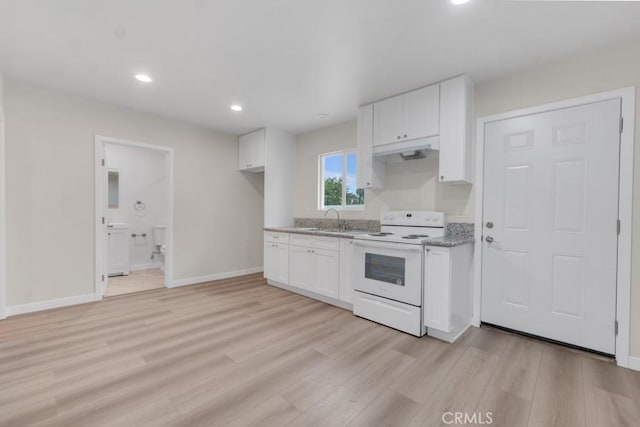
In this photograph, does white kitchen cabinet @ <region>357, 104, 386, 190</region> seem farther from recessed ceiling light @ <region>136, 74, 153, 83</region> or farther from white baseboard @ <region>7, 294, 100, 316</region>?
white baseboard @ <region>7, 294, 100, 316</region>

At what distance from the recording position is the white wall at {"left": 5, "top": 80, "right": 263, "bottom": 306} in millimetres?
3052

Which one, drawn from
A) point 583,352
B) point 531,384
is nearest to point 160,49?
point 531,384

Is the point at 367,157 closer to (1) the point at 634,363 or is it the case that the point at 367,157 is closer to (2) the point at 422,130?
(2) the point at 422,130

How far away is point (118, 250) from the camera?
4.92 meters

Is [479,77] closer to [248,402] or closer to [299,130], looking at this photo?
[299,130]

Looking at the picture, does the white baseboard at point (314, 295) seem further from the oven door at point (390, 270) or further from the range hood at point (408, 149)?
the range hood at point (408, 149)

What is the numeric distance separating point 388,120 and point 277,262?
8.40ft

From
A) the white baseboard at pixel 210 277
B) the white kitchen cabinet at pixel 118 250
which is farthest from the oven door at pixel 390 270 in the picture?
the white kitchen cabinet at pixel 118 250

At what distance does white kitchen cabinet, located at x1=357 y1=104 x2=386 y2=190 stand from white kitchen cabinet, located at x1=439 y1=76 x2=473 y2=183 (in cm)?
86

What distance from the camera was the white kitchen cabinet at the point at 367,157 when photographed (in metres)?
3.48

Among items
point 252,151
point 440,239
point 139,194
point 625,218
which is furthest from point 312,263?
point 139,194

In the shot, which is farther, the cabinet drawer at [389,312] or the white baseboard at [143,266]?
the white baseboard at [143,266]

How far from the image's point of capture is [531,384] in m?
1.90

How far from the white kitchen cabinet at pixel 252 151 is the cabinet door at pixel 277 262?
1378 mm
